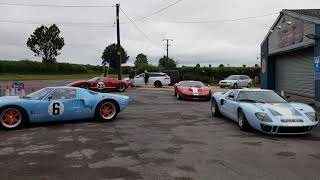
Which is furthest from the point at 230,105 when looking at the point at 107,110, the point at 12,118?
the point at 12,118

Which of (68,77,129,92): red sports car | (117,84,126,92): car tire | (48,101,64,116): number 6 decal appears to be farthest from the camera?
(117,84,126,92): car tire

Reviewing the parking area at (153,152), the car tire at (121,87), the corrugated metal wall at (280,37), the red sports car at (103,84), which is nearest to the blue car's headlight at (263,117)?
the parking area at (153,152)

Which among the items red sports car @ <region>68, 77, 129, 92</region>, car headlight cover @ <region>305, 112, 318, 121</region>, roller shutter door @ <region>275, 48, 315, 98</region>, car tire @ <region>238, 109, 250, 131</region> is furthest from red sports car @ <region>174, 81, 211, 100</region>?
car headlight cover @ <region>305, 112, 318, 121</region>

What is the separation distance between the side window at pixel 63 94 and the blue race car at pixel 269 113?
452 centimetres

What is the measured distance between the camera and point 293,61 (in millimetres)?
23422

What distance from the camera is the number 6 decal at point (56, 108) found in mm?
11414

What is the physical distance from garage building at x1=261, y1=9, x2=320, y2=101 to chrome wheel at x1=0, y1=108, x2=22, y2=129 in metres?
12.6

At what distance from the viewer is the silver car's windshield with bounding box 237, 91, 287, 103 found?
36.6ft

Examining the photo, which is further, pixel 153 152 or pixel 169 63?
pixel 169 63

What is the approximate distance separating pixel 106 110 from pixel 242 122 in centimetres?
418

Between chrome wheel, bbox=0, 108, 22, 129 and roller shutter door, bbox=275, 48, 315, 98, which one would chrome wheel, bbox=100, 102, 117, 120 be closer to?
chrome wheel, bbox=0, 108, 22, 129

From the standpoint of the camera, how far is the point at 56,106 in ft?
37.8

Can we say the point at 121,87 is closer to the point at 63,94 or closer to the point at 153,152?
the point at 63,94

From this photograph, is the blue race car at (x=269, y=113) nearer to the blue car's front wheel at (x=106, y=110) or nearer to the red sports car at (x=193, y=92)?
the blue car's front wheel at (x=106, y=110)
